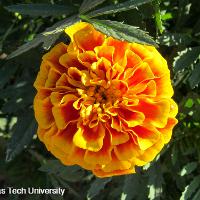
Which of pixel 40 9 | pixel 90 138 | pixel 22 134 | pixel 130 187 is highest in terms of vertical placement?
pixel 40 9

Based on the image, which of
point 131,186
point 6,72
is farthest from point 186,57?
point 6,72

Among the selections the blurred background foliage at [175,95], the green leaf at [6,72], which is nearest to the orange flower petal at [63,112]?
the blurred background foliage at [175,95]

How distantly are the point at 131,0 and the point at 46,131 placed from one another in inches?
13.7

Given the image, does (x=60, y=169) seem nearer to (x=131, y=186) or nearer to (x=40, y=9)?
(x=131, y=186)

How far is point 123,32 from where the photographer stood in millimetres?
1067

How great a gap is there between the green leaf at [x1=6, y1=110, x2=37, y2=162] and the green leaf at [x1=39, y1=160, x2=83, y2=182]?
130 millimetres

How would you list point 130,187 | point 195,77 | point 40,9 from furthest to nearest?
point 130,187 → point 195,77 → point 40,9

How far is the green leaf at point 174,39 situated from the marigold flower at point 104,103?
295 mm

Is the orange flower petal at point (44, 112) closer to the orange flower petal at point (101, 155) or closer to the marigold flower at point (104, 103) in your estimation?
the marigold flower at point (104, 103)

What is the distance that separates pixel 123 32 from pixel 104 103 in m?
0.17

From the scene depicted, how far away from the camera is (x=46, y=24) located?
1768mm

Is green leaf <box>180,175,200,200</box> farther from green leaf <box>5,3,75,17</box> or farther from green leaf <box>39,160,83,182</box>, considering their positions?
green leaf <box>5,3,75,17</box>

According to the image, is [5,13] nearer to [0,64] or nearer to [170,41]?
[0,64]

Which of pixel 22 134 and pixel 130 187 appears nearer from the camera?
pixel 22 134
